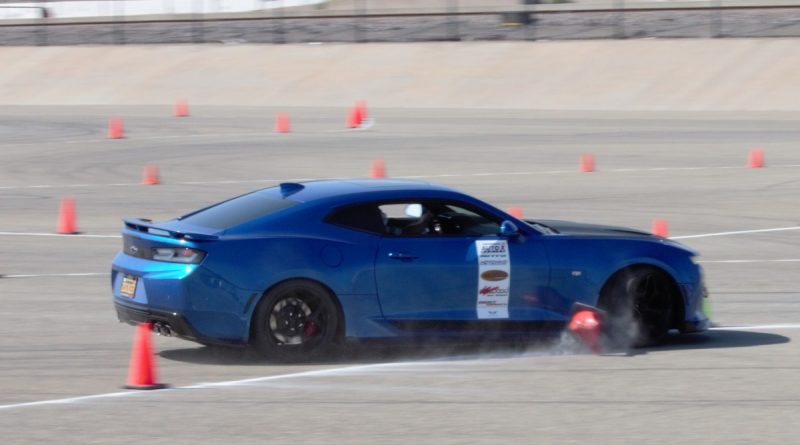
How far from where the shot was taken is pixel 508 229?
30.8 ft

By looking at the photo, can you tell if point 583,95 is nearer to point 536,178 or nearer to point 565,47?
point 565,47

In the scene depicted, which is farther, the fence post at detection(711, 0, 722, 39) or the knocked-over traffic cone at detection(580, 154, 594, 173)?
the fence post at detection(711, 0, 722, 39)

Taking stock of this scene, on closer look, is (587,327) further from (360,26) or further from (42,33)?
(42,33)

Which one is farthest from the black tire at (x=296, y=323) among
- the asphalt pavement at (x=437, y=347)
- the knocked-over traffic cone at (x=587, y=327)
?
the knocked-over traffic cone at (x=587, y=327)

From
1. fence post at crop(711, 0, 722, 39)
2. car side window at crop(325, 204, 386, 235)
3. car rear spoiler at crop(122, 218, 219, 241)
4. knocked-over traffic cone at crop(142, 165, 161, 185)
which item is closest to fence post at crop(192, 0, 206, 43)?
fence post at crop(711, 0, 722, 39)

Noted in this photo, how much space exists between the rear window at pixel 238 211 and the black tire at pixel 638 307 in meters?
2.47

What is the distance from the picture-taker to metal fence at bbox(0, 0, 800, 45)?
40.2 metres

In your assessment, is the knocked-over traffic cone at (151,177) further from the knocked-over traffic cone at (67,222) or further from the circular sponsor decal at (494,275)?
the circular sponsor decal at (494,275)

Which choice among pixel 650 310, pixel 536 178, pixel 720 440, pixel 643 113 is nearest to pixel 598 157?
pixel 536 178

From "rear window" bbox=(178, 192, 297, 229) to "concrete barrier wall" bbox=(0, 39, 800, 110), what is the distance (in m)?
25.0

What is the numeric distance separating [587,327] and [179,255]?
297 cm

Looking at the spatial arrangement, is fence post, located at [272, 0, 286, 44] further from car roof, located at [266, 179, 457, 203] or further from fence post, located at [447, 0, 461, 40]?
car roof, located at [266, 179, 457, 203]

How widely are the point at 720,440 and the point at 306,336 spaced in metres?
3.12

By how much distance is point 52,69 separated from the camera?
43.3m
